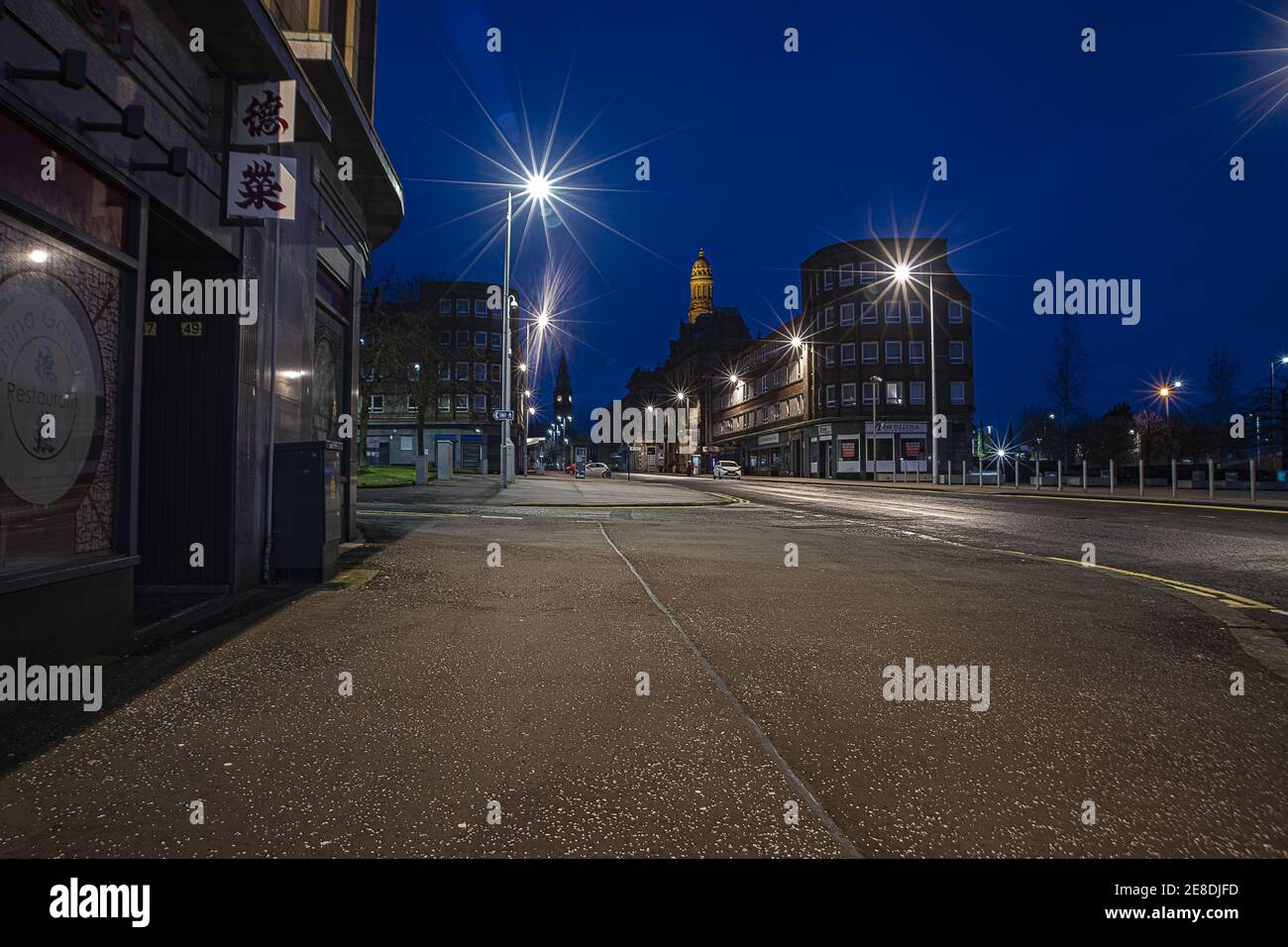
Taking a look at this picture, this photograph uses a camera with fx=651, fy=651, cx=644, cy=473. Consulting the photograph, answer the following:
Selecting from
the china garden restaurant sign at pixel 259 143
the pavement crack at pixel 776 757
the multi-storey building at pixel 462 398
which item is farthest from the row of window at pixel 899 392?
the pavement crack at pixel 776 757

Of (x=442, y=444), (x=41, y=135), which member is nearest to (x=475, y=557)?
(x=41, y=135)

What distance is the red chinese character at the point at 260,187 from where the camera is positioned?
6.65 meters

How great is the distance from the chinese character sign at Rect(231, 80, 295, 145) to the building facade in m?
0.03

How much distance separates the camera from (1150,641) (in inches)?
200

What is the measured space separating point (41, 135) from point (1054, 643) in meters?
7.92

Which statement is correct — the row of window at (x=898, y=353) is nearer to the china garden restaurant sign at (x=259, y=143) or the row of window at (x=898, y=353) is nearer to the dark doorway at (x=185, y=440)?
the china garden restaurant sign at (x=259, y=143)

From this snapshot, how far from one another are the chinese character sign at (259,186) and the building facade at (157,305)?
2 cm

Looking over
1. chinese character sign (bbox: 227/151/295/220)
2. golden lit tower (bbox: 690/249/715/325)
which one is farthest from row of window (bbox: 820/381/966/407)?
golden lit tower (bbox: 690/249/715/325)

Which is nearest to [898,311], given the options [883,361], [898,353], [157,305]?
[898,353]

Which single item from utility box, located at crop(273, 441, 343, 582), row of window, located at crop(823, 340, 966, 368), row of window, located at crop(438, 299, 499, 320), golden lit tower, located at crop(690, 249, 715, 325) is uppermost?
golden lit tower, located at crop(690, 249, 715, 325)

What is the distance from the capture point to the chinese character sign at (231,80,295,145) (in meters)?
6.61

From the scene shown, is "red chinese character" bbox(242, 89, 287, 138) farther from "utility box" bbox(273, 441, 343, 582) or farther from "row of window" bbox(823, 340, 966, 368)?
"row of window" bbox(823, 340, 966, 368)

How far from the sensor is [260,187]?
6797mm
